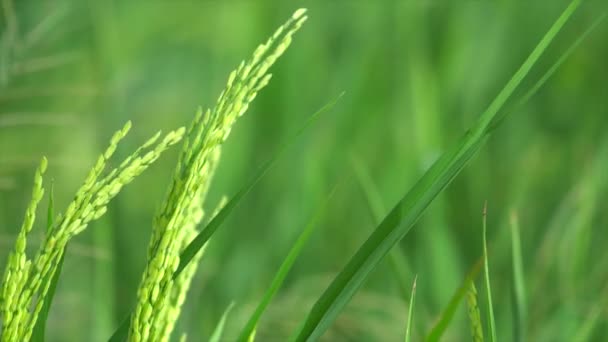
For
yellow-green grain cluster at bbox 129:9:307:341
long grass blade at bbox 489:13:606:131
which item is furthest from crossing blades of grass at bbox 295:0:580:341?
yellow-green grain cluster at bbox 129:9:307:341

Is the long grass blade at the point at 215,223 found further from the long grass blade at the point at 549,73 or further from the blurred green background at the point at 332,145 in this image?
the blurred green background at the point at 332,145

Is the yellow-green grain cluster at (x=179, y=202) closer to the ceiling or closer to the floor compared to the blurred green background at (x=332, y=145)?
closer to the floor

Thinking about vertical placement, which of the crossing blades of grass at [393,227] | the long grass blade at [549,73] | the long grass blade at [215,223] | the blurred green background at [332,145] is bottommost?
the crossing blades of grass at [393,227]

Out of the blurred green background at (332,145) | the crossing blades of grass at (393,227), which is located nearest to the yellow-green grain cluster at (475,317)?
the crossing blades of grass at (393,227)

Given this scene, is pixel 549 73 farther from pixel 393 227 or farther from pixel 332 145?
pixel 332 145

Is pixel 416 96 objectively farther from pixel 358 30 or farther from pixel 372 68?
pixel 358 30

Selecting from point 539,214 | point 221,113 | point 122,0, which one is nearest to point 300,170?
point 539,214
